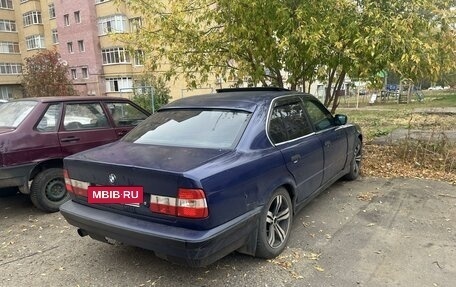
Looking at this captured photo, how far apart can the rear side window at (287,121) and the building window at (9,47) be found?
48.4 m

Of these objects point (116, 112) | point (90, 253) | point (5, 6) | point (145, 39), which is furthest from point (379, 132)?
point (5, 6)

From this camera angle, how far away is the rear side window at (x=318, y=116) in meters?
4.58

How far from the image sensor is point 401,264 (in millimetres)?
3326

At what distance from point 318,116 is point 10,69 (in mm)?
48176

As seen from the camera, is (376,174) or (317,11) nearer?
(317,11)

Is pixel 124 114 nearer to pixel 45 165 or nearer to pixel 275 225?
pixel 45 165

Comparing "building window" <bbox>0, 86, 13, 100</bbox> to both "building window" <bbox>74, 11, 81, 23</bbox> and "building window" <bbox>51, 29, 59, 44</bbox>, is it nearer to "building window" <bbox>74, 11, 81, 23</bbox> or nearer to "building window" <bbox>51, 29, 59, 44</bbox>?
"building window" <bbox>51, 29, 59, 44</bbox>

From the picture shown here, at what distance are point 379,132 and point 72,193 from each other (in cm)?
1052

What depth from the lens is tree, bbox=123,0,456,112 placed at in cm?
564

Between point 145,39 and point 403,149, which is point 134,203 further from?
point 403,149

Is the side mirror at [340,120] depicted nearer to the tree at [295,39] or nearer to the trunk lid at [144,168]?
the tree at [295,39]

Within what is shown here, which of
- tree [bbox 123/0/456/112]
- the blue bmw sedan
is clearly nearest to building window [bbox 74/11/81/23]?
tree [bbox 123/0/456/112]

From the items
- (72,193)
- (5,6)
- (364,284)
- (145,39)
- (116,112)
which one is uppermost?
(5,6)

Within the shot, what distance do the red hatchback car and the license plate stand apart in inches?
77.3
